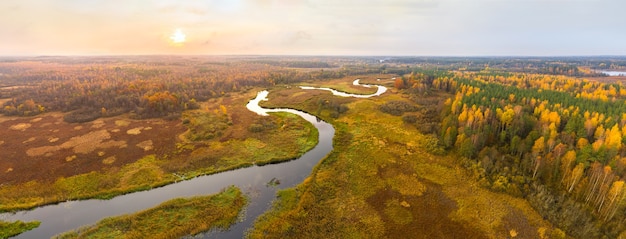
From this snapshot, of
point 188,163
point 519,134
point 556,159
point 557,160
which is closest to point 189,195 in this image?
point 188,163

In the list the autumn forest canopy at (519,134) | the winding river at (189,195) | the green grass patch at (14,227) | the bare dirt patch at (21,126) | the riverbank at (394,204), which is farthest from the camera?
the bare dirt patch at (21,126)

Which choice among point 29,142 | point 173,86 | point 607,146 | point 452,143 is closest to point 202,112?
point 29,142

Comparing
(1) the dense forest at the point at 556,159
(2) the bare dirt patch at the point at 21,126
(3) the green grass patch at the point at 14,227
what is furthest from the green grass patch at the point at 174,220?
(2) the bare dirt patch at the point at 21,126

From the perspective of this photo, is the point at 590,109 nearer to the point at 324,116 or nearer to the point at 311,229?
the point at 324,116

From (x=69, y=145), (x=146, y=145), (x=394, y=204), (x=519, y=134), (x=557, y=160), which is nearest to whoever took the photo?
(x=394, y=204)

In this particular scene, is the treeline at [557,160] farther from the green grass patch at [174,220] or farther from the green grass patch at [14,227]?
the green grass patch at [14,227]

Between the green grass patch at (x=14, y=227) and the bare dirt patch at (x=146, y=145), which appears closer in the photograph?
the green grass patch at (x=14, y=227)

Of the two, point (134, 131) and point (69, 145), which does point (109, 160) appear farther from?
point (134, 131)
